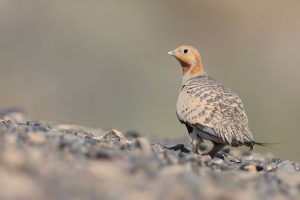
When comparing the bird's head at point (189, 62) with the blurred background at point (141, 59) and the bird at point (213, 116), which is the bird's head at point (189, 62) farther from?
the blurred background at point (141, 59)

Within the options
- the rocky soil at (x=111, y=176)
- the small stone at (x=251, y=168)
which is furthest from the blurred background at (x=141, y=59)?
the rocky soil at (x=111, y=176)

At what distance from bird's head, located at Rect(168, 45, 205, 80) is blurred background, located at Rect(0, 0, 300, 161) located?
9881mm

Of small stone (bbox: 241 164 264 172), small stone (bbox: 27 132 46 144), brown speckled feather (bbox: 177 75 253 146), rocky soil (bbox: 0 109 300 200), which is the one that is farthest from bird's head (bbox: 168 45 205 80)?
small stone (bbox: 27 132 46 144)

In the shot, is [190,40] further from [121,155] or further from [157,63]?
[121,155]

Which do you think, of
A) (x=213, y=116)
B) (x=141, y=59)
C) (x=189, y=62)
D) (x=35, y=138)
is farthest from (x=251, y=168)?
(x=141, y=59)

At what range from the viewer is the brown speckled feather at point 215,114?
33.1 feet

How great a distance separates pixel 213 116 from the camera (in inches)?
401

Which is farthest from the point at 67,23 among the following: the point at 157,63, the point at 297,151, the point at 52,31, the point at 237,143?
the point at 237,143

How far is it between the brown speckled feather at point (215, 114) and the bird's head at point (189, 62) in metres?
1.49

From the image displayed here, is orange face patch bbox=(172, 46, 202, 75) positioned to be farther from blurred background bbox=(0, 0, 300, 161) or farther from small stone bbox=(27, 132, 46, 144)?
blurred background bbox=(0, 0, 300, 161)

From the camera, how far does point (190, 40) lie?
126ft

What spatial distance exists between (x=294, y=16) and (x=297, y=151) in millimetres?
21303

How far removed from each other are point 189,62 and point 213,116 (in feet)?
8.55

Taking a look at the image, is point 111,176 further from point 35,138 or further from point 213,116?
point 213,116
